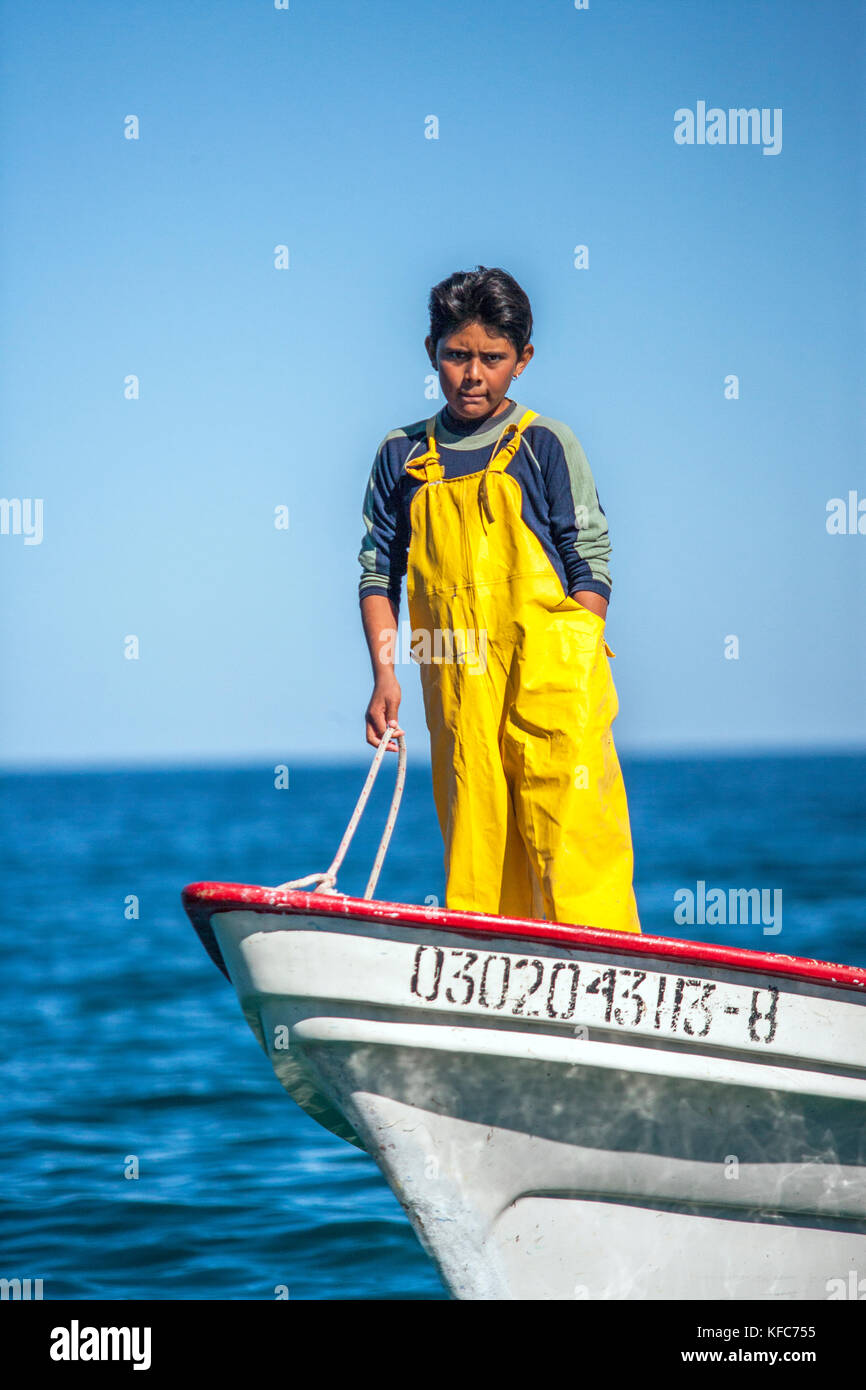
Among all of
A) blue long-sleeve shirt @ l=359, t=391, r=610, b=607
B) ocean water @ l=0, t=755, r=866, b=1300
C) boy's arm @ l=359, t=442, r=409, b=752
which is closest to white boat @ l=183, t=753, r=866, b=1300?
boy's arm @ l=359, t=442, r=409, b=752

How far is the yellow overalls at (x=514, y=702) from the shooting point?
13.3ft

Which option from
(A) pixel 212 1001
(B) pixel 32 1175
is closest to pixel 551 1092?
(B) pixel 32 1175

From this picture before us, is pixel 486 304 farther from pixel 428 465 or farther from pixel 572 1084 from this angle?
pixel 572 1084

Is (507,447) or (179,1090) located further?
(179,1090)

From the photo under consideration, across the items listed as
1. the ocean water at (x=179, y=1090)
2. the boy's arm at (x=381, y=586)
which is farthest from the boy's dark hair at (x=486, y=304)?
the ocean water at (x=179, y=1090)

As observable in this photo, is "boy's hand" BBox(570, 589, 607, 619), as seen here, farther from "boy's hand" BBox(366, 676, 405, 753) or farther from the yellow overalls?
"boy's hand" BBox(366, 676, 405, 753)

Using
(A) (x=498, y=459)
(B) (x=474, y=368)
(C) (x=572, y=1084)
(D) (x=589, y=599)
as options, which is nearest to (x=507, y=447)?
(A) (x=498, y=459)

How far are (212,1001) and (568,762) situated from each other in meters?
12.6

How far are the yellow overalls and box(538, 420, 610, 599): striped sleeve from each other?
2.9 inches

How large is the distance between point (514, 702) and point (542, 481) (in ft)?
1.98

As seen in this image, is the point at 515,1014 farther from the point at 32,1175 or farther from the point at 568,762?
the point at 32,1175

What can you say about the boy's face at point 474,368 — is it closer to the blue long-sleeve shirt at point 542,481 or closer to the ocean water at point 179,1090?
the blue long-sleeve shirt at point 542,481

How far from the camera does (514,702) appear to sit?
4094 mm

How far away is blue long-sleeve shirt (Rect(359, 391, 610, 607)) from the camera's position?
4.07 m
